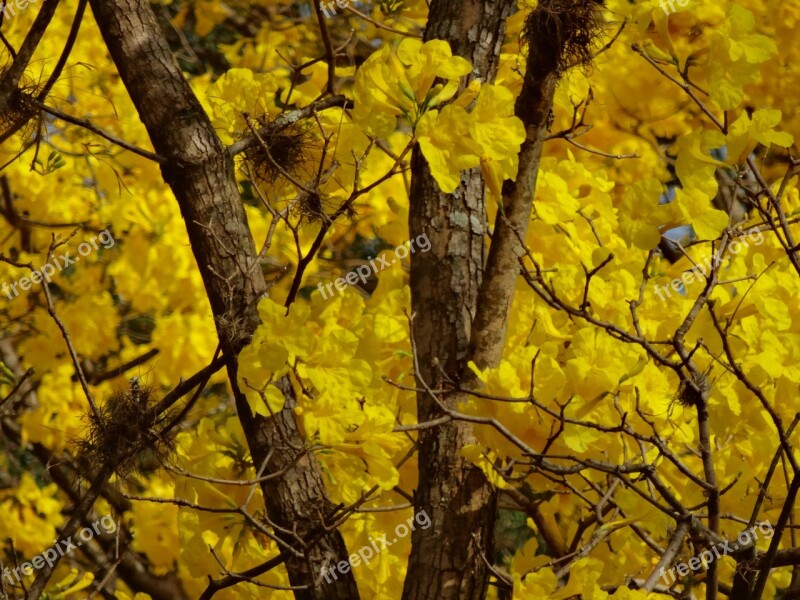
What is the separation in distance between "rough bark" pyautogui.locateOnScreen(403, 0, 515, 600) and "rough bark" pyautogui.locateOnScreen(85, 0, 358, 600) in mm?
186

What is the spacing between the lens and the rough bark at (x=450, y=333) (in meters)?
1.99

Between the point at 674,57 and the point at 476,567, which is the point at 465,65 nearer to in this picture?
the point at 674,57

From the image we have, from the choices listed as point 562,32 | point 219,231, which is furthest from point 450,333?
point 562,32

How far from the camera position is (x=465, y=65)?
5.51 ft

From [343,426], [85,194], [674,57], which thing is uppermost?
[85,194]

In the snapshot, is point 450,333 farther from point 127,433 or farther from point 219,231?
point 127,433

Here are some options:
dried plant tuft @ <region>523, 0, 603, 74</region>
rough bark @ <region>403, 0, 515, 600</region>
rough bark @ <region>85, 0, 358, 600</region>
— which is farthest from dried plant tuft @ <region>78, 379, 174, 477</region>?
dried plant tuft @ <region>523, 0, 603, 74</region>

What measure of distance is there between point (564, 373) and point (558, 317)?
0.31 metres

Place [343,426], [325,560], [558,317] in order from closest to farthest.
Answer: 1. [343,426]
2. [325,560]
3. [558,317]

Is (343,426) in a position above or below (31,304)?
below

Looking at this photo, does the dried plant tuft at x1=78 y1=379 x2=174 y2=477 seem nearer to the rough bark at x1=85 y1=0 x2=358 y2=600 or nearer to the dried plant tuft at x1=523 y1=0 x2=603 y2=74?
the rough bark at x1=85 y1=0 x2=358 y2=600

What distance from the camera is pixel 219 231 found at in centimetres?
197

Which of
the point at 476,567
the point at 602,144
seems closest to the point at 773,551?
the point at 476,567

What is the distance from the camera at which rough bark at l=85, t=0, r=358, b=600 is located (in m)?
1.95
